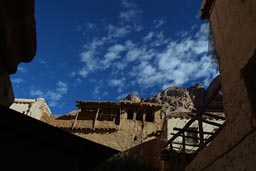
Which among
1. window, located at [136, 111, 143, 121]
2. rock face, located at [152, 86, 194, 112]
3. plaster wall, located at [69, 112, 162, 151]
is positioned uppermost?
rock face, located at [152, 86, 194, 112]

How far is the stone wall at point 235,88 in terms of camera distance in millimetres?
3863

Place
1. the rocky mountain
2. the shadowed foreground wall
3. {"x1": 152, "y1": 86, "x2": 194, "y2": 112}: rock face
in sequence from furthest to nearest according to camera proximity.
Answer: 1. the rocky mountain
2. {"x1": 152, "y1": 86, "x2": 194, "y2": 112}: rock face
3. the shadowed foreground wall

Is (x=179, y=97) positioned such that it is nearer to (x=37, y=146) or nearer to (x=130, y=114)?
(x=130, y=114)

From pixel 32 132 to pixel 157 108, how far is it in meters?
29.2

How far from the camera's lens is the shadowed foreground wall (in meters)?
3.56

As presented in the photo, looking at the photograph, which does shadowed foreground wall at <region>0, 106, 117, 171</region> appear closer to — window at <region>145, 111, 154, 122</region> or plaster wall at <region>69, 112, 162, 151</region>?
plaster wall at <region>69, 112, 162, 151</region>

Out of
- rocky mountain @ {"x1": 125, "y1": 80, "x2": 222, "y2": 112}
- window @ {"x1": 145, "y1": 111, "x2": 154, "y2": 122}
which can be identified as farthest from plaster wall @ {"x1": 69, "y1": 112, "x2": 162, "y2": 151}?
rocky mountain @ {"x1": 125, "y1": 80, "x2": 222, "y2": 112}

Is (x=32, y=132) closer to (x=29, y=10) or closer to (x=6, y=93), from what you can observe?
(x=6, y=93)

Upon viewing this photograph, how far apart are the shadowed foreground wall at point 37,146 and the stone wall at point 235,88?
221 cm

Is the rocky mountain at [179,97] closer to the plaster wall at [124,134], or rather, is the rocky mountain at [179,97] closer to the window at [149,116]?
the window at [149,116]

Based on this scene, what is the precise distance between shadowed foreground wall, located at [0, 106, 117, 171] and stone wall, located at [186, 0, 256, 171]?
221 cm

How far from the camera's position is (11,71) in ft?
12.9

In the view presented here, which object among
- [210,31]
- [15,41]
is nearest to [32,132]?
[15,41]

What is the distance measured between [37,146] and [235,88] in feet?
12.1
